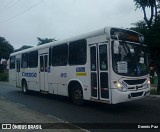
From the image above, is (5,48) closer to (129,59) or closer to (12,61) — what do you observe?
(12,61)

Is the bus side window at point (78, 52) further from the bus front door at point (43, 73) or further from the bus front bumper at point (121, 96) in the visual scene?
the bus front door at point (43, 73)

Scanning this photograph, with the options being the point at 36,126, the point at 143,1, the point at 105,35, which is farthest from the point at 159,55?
the point at 36,126

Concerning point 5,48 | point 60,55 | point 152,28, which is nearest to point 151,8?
point 152,28

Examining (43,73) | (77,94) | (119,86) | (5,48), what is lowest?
(77,94)

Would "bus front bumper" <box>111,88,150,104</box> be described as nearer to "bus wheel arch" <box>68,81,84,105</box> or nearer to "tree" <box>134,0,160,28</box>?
"bus wheel arch" <box>68,81,84,105</box>

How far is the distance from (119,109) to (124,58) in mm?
2159

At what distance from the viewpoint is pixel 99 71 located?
37.2 feet

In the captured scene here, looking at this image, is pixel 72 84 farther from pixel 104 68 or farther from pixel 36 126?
pixel 36 126

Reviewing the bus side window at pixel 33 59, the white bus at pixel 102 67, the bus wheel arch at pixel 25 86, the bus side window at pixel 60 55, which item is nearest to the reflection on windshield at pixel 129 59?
the white bus at pixel 102 67

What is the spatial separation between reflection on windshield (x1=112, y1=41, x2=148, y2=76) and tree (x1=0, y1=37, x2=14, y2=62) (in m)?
49.6

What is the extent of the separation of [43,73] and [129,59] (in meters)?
6.32

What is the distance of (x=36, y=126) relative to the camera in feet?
28.2

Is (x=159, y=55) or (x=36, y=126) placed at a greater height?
(x=159, y=55)

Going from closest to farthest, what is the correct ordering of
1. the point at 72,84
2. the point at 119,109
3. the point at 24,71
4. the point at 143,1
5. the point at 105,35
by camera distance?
the point at 105,35 → the point at 119,109 → the point at 72,84 → the point at 143,1 → the point at 24,71
